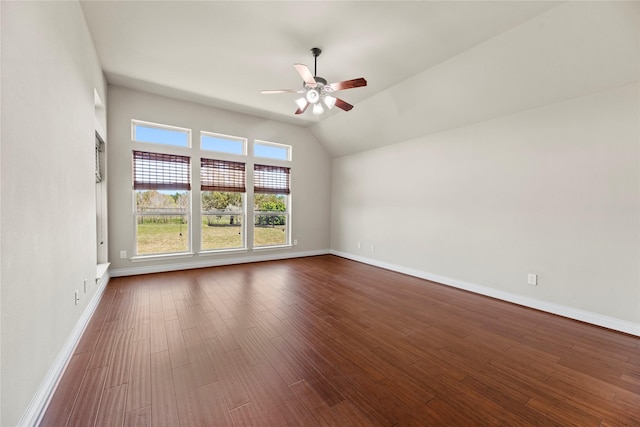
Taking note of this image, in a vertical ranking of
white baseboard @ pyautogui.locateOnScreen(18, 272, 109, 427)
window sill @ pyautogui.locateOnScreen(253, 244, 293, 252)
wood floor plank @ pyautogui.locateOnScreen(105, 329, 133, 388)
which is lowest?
wood floor plank @ pyautogui.locateOnScreen(105, 329, 133, 388)

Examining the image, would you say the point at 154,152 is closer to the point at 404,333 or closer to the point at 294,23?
the point at 294,23

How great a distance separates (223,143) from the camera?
5414mm

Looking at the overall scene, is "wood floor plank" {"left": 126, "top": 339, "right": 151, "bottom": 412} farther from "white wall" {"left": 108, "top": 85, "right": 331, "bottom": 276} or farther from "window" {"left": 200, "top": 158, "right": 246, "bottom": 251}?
"window" {"left": 200, "top": 158, "right": 246, "bottom": 251}

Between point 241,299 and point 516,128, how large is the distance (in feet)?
14.5

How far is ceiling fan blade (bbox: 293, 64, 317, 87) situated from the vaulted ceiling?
0.47 metres

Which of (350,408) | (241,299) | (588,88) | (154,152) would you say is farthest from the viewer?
(154,152)

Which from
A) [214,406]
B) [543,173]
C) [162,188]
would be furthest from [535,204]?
[162,188]

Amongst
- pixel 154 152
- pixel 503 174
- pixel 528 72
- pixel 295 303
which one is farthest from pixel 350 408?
pixel 154 152

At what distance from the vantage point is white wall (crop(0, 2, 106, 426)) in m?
1.30

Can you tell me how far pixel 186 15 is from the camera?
2668mm

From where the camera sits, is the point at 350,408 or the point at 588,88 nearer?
the point at 350,408

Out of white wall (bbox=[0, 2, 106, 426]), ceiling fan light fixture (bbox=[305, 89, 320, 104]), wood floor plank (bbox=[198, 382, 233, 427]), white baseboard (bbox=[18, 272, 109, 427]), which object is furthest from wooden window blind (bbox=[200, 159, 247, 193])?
wood floor plank (bbox=[198, 382, 233, 427])

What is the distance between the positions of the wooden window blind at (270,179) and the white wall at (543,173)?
2572 mm

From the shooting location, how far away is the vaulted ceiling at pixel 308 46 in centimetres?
256
